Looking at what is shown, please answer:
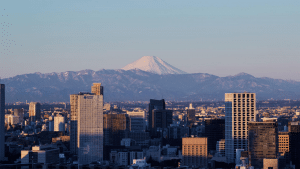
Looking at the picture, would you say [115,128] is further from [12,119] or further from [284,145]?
[12,119]

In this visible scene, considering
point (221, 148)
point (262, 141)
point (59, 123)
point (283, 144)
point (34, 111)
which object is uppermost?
point (34, 111)

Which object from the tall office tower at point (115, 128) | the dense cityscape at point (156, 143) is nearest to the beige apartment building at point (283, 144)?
the dense cityscape at point (156, 143)

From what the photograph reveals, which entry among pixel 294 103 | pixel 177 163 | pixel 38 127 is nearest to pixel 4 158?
pixel 177 163

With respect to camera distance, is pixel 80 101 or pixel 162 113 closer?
pixel 80 101

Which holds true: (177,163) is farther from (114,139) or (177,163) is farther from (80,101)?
(114,139)

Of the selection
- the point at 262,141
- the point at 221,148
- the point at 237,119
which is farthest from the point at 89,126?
the point at 262,141

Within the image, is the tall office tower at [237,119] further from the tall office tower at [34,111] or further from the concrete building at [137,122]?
the tall office tower at [34,111]
